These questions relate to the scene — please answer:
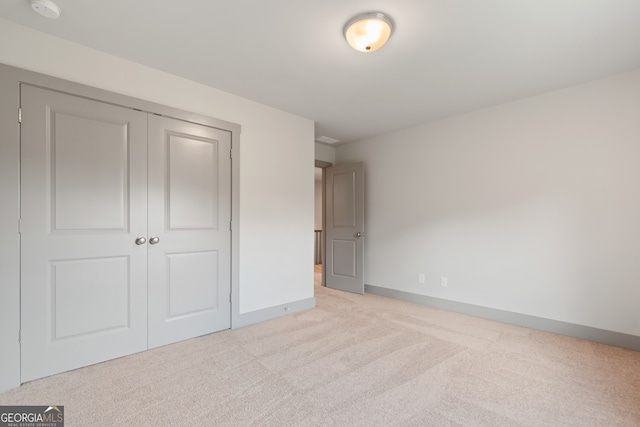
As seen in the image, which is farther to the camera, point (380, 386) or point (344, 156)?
point (344, 156)

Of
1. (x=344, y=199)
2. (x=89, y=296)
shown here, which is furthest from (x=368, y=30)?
(x=344, y=199)

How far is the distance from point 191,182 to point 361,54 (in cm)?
187

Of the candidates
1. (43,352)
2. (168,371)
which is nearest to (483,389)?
(168,371)

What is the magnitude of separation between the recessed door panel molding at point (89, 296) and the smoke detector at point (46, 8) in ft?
5.38

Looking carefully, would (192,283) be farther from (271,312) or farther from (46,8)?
(46,8)

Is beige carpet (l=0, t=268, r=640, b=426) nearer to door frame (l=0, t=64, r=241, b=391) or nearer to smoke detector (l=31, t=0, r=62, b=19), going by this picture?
door frame (l=0, t=64, r=241, b=391)

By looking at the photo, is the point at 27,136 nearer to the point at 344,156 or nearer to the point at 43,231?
A: the point at 43,231

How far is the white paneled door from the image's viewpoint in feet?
6.43

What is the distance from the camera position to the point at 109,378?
77.6 inches

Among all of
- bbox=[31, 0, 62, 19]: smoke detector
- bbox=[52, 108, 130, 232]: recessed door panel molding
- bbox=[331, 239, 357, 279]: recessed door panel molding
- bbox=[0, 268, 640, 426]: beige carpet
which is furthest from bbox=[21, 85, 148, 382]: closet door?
bbox=[331, 239, 357, 279]: recessed door panel molding

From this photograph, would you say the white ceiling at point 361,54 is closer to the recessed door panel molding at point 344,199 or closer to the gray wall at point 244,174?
the gray wall at point 244,174

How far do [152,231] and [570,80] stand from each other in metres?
4.06

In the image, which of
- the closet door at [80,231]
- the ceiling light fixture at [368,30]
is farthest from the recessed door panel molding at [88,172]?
the ceiling light fixture at [368,30]

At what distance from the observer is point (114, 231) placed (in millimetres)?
2252
